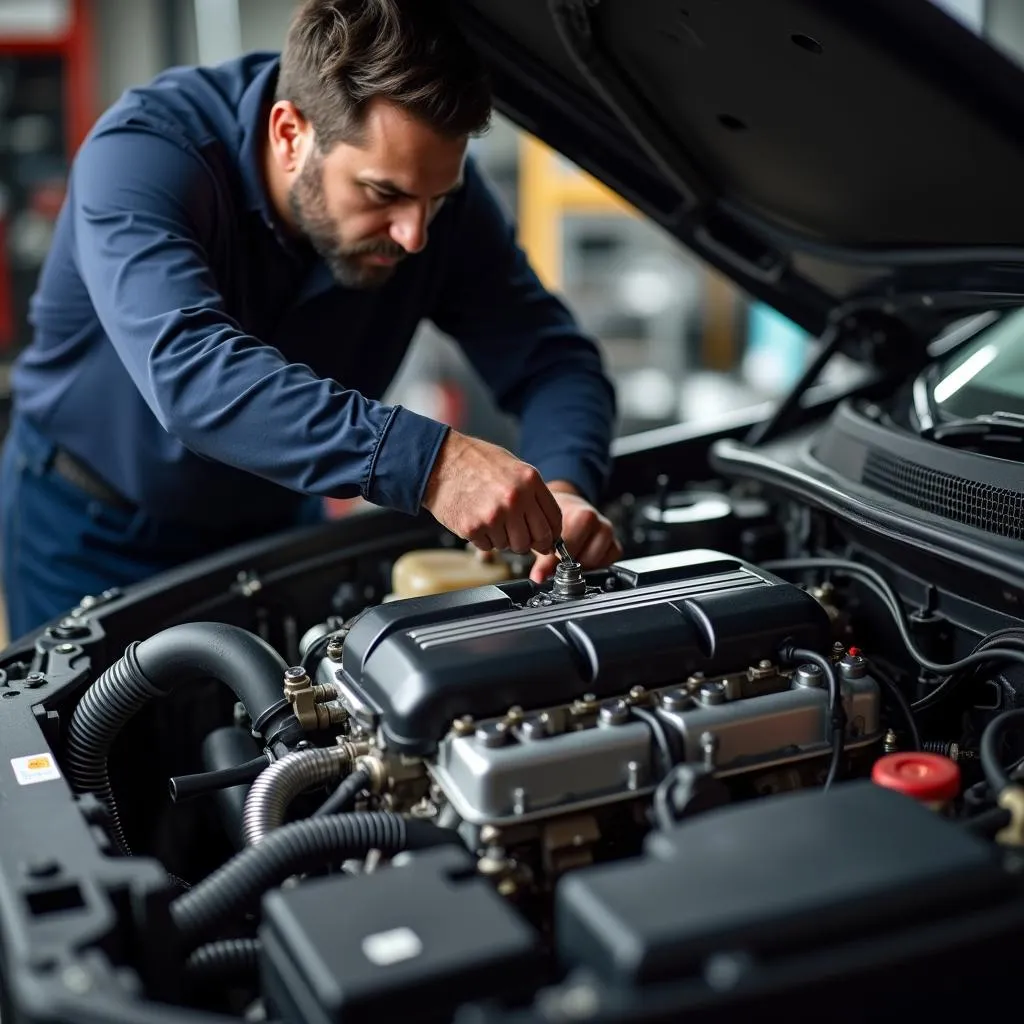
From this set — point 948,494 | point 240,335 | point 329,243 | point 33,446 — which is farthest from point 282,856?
point 33,446

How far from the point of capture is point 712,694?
4.06 feet

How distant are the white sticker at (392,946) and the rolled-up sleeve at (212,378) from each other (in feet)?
1.98

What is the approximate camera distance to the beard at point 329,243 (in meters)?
1.77

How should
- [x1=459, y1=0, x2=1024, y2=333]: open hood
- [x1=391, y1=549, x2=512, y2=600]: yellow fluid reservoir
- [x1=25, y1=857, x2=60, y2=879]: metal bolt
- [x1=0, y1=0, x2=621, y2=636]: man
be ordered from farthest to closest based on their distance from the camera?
[x1=391, y1=549, x2=512, y2=600]: yellow fluid reservoir < [x1=0, y1=0, x2=621, y2=636]: man < [x1=459, y1=0, x2=1024, y2=333]: open hood < [x1=25, y1=857, x2=60, y2=879]: metal bolt

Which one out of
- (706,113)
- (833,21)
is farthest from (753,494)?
(833,21)

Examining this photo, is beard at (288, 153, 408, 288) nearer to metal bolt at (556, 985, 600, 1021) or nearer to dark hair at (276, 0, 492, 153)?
dark hair at (276, 0, 492, 153)

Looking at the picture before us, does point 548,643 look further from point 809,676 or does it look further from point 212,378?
point 212,378

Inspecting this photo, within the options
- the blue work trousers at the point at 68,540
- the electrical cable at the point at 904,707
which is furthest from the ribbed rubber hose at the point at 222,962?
the blue work trousers at the point at 68,540

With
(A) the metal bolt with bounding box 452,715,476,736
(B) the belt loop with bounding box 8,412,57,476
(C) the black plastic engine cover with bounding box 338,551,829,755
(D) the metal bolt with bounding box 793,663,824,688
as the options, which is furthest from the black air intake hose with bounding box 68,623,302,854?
(B) the belt loop with bounding box 8,412,57,476

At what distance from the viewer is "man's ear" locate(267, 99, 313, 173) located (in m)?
1.77

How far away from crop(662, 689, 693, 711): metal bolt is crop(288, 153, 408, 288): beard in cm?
83

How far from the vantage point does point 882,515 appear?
4.88 feet

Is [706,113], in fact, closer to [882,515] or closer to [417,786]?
[882,515]

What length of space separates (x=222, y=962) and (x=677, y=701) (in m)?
0.46
